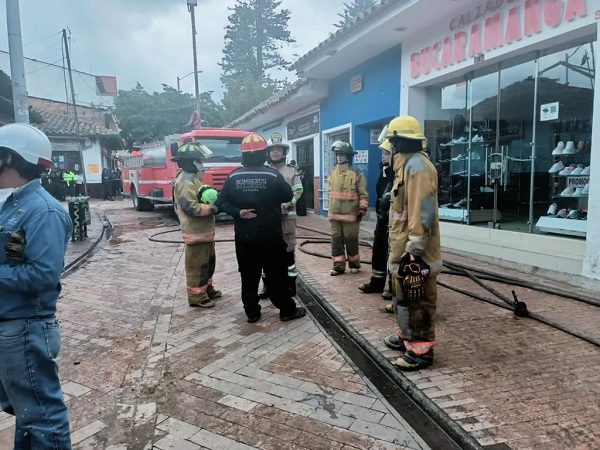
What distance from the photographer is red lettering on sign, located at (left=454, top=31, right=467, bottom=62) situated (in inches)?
292

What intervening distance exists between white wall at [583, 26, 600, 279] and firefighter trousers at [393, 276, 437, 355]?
333cm

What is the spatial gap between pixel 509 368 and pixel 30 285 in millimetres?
3209

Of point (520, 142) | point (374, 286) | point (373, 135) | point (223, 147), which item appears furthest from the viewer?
point (223, 147)

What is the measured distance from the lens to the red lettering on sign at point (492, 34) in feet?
22.0

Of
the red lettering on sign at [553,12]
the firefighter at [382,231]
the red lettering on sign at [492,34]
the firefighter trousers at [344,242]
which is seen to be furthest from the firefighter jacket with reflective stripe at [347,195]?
the red lettering on sign at [553,12]

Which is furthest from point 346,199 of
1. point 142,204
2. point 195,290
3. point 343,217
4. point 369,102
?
point 142,204

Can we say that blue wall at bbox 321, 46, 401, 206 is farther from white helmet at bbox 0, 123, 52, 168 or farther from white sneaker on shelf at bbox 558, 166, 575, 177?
white helmet at bbox 0, 123, 52, 168

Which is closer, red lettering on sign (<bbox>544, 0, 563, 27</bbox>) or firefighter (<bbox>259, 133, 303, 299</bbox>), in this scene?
firefighter (<bbox>259, 133, 303, 299</bbox>)

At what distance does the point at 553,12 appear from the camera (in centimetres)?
581

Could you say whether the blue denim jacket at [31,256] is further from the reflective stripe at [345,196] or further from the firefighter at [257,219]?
the reflective stripe at [345,196]

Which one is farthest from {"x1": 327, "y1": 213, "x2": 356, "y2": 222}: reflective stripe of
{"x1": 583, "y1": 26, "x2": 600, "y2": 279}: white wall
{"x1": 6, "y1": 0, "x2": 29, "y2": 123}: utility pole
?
{"x1": 6, "y1": 0, "x2": 29, "y2": 123}: utility pole

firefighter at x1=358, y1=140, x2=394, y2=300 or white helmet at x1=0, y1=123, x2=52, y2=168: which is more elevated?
white helmet at x1=0, y1=123, x2=52, y2=168

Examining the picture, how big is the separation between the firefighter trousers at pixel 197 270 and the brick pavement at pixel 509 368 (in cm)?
147

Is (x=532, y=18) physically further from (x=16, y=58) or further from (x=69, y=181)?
(x=69, y=181)
